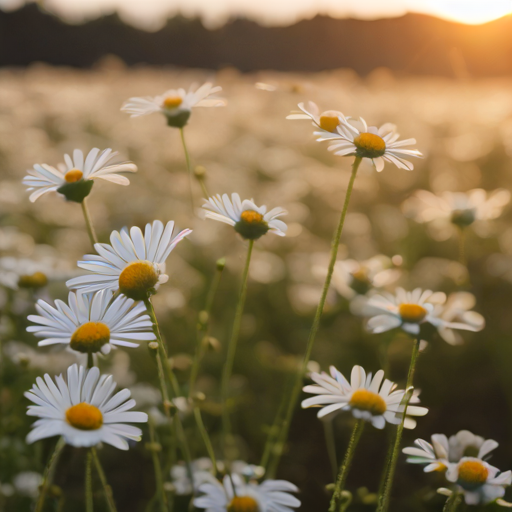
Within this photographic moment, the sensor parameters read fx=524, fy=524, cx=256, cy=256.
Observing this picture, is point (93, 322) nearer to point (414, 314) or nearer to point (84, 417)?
point (84, 417)

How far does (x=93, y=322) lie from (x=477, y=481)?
375 millimetres

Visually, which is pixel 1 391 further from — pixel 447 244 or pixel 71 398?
pixel 447 244

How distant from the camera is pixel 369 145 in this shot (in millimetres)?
540

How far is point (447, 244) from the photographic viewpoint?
180 cm

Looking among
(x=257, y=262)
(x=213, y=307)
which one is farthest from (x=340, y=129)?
(x=213, y=307)

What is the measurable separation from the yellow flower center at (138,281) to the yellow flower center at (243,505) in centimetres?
Result: 22

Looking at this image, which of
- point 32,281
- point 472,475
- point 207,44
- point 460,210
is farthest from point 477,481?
point 207,44

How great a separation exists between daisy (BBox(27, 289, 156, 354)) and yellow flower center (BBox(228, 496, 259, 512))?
19cm

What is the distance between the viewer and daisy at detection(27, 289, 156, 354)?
470 millimetres

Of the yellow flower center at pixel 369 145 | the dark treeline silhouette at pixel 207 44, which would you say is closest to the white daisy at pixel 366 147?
the yellow flower center at pixel 369 145

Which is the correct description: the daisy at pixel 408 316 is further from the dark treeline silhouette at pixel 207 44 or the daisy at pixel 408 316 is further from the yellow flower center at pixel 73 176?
the dark treeline silhouette at pixel 207 44

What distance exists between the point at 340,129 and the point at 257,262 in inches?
35.5

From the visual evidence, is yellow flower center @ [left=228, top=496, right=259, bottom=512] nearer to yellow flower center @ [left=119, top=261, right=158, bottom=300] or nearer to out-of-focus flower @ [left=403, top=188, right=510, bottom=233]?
yellow flower center @ [left=119, top=261, right=158, bottom=300]

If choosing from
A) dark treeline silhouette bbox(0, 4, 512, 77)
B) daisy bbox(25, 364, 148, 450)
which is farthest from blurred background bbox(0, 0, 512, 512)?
dark treeline silhouette bbox(0, 4, 512, 77)
